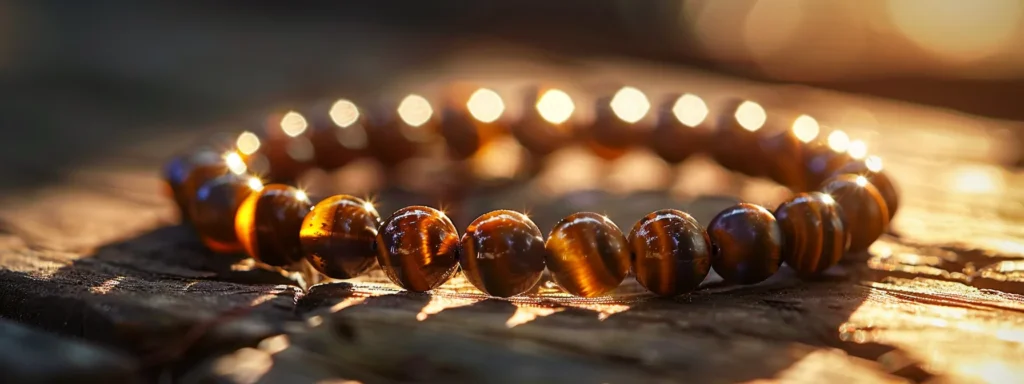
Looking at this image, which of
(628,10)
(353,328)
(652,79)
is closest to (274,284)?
(353,328)

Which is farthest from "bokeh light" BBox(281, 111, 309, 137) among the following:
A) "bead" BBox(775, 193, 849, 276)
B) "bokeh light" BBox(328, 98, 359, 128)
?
"bead" BBox(775, 193, 849, 276)

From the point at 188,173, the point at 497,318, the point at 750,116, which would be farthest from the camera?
the point at 750,116

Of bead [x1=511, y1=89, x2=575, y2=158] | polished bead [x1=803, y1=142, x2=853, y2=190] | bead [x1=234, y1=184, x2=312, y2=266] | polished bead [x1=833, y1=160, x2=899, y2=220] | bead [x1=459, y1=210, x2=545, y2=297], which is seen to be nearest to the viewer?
bead [x1=459, y1=210, x2=545, y2=297]

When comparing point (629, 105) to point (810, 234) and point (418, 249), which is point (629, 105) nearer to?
point (810, 234)

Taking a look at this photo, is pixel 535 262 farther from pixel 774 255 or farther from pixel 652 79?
pixel 652 79

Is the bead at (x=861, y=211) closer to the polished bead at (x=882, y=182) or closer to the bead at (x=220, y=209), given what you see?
the polished bead at (x=882, y=182)

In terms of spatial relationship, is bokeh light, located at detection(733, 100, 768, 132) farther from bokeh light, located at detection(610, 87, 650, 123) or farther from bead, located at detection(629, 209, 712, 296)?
bead, located at detection(629, 209, 712, 296)

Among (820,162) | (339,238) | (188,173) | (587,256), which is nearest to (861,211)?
(820,162)
